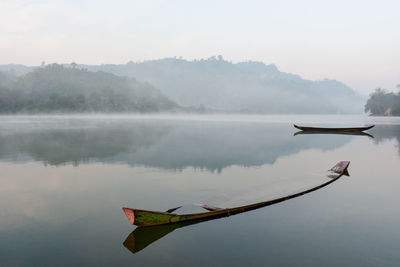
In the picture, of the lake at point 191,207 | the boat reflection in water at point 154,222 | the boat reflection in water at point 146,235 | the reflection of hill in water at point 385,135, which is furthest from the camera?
the reflection of hill in water at point 385,135

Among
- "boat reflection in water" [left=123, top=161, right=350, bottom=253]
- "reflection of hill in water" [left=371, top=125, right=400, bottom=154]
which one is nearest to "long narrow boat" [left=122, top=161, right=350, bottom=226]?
"boat reflection in water" [left=123, top=161, right=350, bottom=253]

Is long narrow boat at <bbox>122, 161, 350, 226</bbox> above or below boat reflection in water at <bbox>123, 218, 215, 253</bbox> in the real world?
above

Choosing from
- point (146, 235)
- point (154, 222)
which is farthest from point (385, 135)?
point (146, 235)

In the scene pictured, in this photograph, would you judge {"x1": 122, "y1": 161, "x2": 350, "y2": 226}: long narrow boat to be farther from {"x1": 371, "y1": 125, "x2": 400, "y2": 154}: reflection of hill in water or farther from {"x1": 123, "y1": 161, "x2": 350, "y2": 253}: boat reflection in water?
{"x1": 371, "y1": 125, "x2": 400, "y2": 154}: reflection of hill in water

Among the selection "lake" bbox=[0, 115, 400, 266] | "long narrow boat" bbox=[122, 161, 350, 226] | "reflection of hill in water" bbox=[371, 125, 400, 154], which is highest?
"reflection of hill in water" bbox=[371, 125, 400, 154]

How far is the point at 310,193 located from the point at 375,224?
5315 mm

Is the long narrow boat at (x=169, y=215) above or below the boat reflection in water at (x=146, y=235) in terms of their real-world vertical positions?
above

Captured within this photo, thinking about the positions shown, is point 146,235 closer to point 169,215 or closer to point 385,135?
point 169,215

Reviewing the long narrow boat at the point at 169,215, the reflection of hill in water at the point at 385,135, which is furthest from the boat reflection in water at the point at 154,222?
the reflection of hill in water at the point at 385,135

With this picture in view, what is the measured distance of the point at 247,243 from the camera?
1230cm

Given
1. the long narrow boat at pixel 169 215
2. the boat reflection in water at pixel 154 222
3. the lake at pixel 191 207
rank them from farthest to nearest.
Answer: the long narrow boat at pixel 169 215 → the boat reflection in water at pixel 154 222 → the lake at pixel 191 207

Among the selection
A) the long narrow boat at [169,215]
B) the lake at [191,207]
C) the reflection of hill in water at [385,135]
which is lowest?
the lake at [191,207]

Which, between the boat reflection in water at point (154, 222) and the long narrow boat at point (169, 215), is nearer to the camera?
the boat reflection in water at point (154, 222)

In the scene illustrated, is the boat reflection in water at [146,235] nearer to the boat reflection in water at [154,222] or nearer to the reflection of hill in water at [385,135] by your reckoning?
the boat reflection in water at [154,222]
